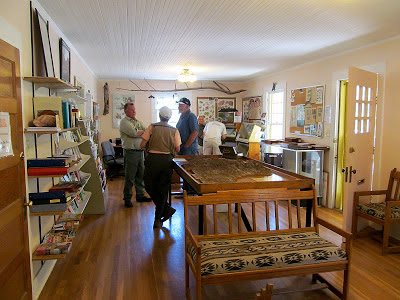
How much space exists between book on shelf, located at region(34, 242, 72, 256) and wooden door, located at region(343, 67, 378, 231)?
10.1 ft

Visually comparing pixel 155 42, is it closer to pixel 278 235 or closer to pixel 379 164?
pixel 278 235

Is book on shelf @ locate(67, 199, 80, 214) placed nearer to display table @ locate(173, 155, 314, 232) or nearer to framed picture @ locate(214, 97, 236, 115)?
display table @ locate(173, 155, 314, 232)

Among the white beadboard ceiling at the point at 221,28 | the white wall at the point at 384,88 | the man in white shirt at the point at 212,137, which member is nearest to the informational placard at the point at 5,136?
the white beadboard ceiling at the point at 221,28

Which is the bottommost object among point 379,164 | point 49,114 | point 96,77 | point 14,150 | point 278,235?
point 278,235

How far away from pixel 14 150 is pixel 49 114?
672 millimetres

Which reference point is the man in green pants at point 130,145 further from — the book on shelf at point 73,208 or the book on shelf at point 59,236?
the book on shelf at point 59,236

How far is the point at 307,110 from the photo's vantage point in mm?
5984

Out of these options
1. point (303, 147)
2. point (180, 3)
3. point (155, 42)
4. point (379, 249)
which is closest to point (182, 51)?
point (155, 42)

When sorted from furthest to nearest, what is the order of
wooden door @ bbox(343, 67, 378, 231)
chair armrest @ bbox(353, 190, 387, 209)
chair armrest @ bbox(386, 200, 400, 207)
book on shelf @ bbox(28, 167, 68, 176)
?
chair armrest @ bbox(353, 190, 387, 209) → wooden door @ bbox(343, 67, 378, 231) → chair armrest @ bbox(386, 200, 400, 207) → book on shelf @ bbox(28, 167, 68, 176)

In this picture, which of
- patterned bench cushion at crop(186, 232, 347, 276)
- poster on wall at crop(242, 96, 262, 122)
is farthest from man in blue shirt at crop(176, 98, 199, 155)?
poster on wall at crop(242, 96, 262, 122)

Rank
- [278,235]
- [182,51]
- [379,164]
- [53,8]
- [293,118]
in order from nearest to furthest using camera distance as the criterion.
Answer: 1. [278,235]
2. [53,8]
3. [379,164]
4. [182,51]
5. [293,118]

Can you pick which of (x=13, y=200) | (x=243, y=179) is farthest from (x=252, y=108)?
(x=13, y=200)

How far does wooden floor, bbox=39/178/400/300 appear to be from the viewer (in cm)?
276

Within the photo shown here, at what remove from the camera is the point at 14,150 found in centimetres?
216
